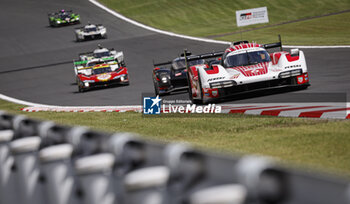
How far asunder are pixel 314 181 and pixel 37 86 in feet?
86.0

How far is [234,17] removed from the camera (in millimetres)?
49844

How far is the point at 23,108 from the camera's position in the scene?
19.2 metres

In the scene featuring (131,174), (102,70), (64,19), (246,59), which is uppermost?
(64,19)

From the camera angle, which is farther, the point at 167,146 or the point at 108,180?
the point at 108,180

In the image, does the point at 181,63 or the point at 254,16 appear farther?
the point at 254,16

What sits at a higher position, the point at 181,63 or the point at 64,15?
the point at 64,15

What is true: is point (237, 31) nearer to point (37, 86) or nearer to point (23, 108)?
point (37, 86)

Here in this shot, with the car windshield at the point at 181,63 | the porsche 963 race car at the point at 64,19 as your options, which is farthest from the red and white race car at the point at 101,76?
the porsche 963 race car at the point at 64,19

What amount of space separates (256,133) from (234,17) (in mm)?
42117

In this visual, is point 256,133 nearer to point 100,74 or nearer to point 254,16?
point 100,74

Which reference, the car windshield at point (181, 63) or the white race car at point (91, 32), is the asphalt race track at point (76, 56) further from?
the car windshield at point (181, 63)

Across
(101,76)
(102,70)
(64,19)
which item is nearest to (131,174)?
(101,76)

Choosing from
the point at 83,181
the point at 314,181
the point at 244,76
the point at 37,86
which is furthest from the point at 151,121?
the point at 37,86

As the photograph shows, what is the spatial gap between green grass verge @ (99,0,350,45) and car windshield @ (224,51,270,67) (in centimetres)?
1387
